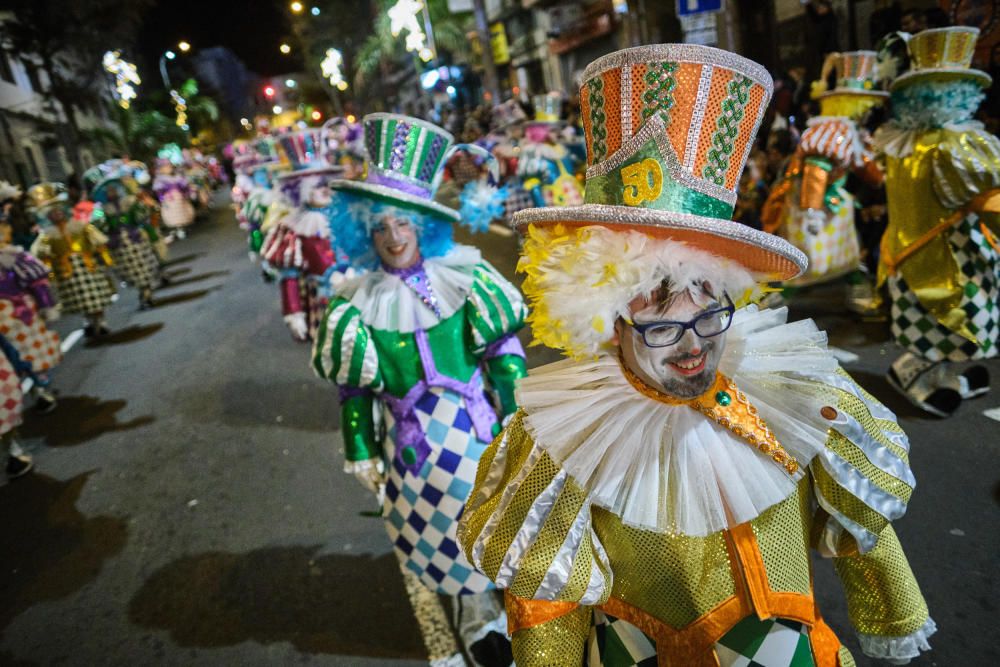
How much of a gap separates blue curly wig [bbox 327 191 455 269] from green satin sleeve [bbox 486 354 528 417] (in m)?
0.64

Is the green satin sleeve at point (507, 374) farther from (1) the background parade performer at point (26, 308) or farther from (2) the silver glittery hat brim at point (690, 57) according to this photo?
(1) the background parade performer at point (26, 308)

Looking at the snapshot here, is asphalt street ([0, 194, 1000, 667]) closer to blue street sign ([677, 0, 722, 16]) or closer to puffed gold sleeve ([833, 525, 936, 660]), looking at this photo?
puffed gold sleeve ([833, 525, 936, 660])

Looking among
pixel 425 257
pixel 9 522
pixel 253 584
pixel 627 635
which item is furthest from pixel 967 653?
pixel 9 522

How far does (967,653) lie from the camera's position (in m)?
2.53

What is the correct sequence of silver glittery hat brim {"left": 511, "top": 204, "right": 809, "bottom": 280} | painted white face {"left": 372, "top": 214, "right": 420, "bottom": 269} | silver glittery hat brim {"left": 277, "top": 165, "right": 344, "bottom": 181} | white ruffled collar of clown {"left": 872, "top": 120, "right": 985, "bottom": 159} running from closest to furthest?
silver glittery hat brim {"left": 511, "top": 204, "right": 809, "bottom": 280} < painted white face {"left": 372, "top": 214, "right": 420, "bottom": 269} < white ruffled collar of clown {"left": 872, "top": 120, "right": 985, "bottom": 159} < silver glittery hat brim {"left": 277, "top": 165, "right": 344, "bottom": 181}

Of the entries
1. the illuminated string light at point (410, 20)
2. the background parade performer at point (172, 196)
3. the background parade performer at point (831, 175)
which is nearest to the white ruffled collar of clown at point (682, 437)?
the background parade performer at point (831, 175)

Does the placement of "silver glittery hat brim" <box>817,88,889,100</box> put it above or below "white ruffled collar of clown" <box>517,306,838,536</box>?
above

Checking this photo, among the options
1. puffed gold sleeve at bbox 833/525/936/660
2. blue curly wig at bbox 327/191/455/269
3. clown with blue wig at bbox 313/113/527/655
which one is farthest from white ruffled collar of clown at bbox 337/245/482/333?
puffed gold sleeve at bbox 833/525/936/660

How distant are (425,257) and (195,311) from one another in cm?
960

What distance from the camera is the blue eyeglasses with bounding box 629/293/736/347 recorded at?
1403mm

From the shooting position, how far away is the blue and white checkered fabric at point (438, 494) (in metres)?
2.65

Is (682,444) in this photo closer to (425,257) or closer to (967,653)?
(425,257)

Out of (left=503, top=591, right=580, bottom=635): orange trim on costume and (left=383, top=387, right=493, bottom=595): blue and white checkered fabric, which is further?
(left=383, top=387, right=493, bottom=595): blue and white checkered fabric

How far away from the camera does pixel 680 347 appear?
4.64 feet
